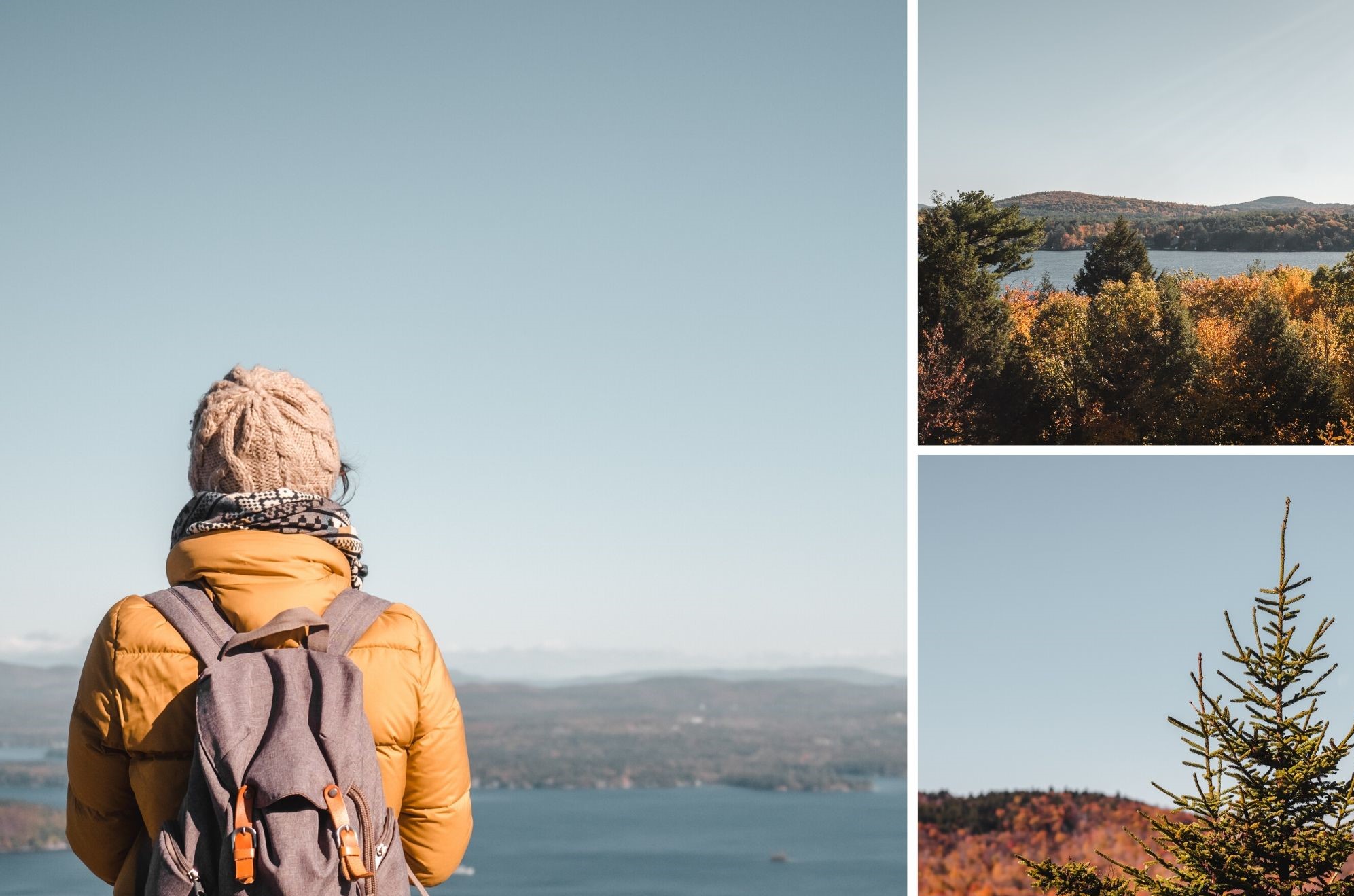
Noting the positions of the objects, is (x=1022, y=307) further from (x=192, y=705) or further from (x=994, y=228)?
(x=192, y=705)

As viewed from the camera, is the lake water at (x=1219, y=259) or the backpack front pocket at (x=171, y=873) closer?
the backpack front pocket at (x=171, y=873)

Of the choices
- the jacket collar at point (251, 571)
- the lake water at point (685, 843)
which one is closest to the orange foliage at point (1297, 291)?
the jacket collar at point (251, 571)

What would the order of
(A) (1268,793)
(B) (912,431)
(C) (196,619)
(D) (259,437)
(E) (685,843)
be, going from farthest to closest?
(E) (685,843)
(B) (912,431)
(A) (1268,793)
(D) (259,437)
(C) (196,619)

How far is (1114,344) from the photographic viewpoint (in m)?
4.55

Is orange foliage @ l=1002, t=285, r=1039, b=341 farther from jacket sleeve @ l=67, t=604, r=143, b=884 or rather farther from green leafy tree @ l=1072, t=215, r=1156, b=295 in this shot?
jacket sleeve @ l=67, t=604, r=143, b=884

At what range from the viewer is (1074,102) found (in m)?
4.65

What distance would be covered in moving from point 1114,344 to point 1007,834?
1.61 m

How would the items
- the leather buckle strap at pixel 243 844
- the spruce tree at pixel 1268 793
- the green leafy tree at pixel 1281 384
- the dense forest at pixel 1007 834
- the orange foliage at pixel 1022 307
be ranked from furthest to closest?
the orange foliage at pixel 1022 307 → the green leafy tree at pixel 1281 384 → the dense forest at pixel 1007 834 → the spruce tree at pixel 1268 793 → the leather buckle strap at pixel 243 844

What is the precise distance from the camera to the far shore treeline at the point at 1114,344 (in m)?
4.45

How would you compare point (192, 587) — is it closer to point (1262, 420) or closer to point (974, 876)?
point (974, 876)

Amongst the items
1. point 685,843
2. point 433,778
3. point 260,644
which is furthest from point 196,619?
point 685,843

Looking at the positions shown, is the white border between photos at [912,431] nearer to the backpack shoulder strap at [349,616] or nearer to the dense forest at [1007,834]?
the dense forest at [1007,834]

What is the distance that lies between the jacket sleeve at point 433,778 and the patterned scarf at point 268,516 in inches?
5.7

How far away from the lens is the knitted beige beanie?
1568 millimetres
